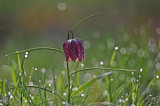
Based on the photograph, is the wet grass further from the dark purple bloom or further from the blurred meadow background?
the dark purple bloom

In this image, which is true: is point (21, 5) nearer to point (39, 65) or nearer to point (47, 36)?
point (47, 36)

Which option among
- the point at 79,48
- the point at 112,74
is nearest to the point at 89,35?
the point at 112,74

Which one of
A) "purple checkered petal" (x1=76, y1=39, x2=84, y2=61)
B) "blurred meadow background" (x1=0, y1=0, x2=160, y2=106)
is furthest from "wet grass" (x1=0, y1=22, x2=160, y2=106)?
"purple checkered petal" (x1=76, y1=39, x2=84, y2=61)

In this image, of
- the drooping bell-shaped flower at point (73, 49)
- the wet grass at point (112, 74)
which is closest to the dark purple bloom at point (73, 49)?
the drooping bell-shaped flower at point (73, 49)

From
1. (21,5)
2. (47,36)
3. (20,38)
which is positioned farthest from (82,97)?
(21,5)

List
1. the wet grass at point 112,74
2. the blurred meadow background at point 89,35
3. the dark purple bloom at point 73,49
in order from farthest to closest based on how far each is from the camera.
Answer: the blurred meadow background at point 89,35 < the wet grass at point 112,74 < the dark purple bloom at point 73,49

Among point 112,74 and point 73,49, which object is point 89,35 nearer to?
point 112,74

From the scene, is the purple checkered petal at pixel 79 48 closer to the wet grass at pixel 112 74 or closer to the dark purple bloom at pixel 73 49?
the dark purple bloom at pixel 73 49
